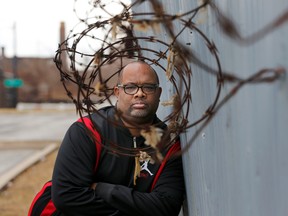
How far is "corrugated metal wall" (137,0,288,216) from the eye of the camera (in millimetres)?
1541

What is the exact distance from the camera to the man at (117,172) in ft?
8.98

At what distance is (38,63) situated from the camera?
61.2m

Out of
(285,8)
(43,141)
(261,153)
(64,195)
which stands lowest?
(43,141)

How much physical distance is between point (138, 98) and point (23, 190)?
24.2 ft

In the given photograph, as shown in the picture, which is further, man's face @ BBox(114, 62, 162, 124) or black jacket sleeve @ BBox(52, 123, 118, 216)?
black jacket sleeve @ BBox(52, 123, 118, 216)

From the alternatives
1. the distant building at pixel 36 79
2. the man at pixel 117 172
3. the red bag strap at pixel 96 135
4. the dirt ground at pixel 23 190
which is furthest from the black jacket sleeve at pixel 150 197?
the distant building at pixel 36 79

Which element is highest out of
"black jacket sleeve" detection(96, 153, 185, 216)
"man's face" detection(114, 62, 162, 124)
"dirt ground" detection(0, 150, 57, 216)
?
"man's face" detection(114, 62, 162, 124)

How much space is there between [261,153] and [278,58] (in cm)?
34

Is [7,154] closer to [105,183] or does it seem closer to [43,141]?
[43,141]

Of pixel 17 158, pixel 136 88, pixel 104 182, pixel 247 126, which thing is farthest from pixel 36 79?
pixel 247 126

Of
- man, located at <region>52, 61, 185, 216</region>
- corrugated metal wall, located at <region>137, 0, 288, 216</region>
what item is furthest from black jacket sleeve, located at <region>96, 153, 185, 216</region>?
corrugated metal wall, located at <region>137, 0, 288, 216</region>

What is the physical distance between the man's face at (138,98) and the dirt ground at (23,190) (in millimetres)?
5608

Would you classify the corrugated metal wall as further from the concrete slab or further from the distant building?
the distant building

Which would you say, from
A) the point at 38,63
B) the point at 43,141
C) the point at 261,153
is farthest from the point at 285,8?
the point at 38,63
